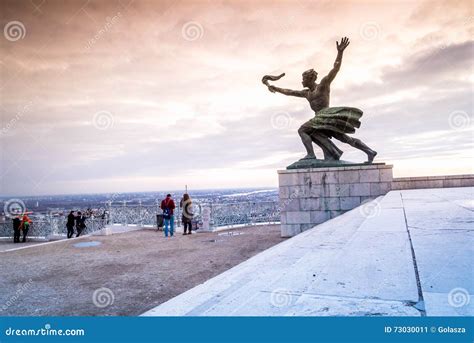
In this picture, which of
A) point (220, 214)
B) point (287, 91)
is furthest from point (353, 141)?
point (220, 214)

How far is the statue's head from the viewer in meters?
11.0

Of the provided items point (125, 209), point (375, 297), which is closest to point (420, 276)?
point (375, 297)

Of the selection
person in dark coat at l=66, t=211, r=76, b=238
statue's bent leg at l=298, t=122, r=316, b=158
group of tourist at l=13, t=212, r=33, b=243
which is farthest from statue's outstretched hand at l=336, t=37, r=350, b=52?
group of tourist at l=13, t=212, r=33, b=243

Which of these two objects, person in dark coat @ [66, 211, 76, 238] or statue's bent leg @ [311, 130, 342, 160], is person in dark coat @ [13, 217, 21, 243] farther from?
statue's bent leg @ [311, 130, 342, 160]

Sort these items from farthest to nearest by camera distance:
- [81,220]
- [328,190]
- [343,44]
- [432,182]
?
1. [81,220]
2. [432,182]
3. [328,190]
4. [343,44]

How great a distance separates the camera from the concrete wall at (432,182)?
36.5 feet

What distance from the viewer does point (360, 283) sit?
2268 millimetres

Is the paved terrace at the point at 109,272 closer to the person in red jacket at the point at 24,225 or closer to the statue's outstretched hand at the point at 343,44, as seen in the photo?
the statue's outstretched hand at the point at 343,44

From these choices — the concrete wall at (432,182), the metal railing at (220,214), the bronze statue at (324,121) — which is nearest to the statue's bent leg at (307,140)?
the bronze statue at (324,121)

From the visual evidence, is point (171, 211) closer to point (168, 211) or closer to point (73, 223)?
point (168, 211)

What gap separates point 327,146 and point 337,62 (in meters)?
2.74

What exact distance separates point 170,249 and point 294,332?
30.9 feet

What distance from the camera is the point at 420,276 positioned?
225cm

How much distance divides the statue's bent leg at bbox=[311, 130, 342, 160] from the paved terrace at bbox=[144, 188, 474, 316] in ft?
24.5
